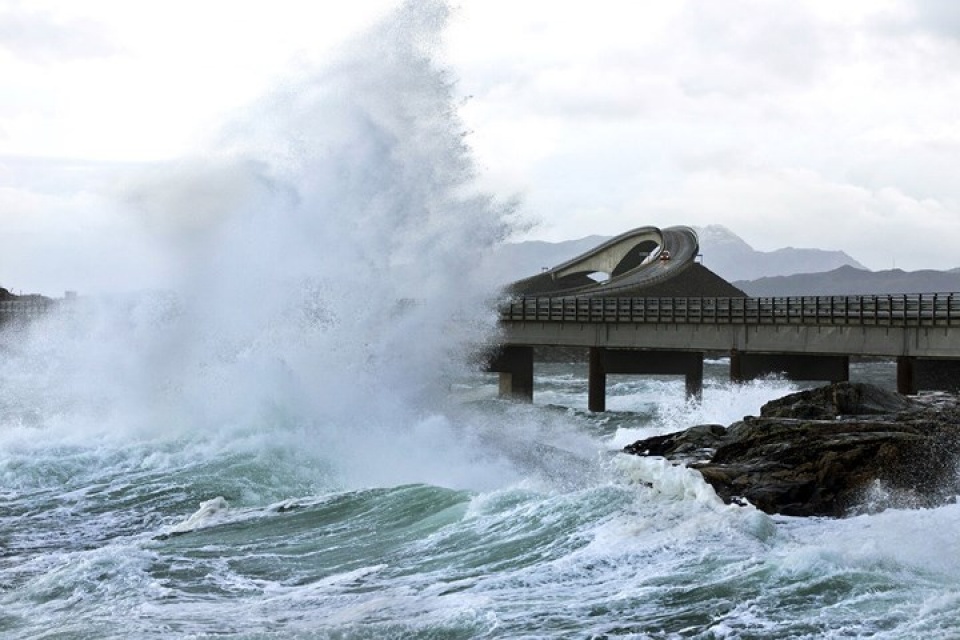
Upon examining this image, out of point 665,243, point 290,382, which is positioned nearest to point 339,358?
point 290,382

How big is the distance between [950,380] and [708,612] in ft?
88.9

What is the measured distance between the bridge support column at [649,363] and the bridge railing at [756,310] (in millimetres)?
1439

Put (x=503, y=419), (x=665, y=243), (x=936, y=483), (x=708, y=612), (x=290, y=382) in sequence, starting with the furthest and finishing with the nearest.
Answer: (x=665, y=243), (x=503, y=419), (x=290, y=382), (x=936, y=483), (x=708, y=612)

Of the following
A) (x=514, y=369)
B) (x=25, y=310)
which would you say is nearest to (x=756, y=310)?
(x=514, y=369)

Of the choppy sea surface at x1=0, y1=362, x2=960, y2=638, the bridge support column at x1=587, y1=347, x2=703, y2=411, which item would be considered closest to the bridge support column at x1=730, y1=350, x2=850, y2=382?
the bridge support column at x1=587, y1=347, x2=703, y2=411

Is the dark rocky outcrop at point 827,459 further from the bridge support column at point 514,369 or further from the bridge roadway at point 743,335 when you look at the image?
the bridge support column at point 514,369

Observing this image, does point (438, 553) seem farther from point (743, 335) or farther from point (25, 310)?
point (25, 310)

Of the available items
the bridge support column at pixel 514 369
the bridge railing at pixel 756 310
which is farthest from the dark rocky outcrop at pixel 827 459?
the bridge support column at pixel 514 369

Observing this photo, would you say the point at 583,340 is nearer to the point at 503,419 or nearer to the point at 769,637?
the point at 503,419

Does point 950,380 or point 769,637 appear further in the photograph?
point 950,380

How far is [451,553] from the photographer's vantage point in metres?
17.0

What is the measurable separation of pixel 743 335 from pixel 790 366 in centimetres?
187

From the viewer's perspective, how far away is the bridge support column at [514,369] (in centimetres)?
5034

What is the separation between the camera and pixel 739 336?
44.0m
